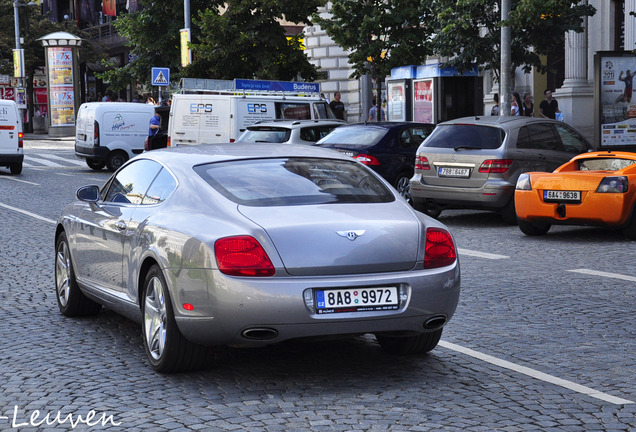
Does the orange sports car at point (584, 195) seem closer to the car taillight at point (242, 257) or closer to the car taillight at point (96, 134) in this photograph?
the car taillight at point (242, 257)

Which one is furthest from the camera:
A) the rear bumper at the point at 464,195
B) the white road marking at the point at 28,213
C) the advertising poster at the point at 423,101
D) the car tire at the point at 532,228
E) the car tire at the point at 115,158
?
the car tire at the point at 115,158

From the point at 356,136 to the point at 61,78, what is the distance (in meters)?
39.5

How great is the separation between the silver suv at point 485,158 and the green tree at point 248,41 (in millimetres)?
21540

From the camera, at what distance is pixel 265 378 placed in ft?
20.2

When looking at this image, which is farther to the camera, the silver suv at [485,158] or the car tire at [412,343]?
the silver suv at [485,158]

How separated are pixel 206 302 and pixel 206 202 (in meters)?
0.68

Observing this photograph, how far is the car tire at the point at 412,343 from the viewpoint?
260 inches

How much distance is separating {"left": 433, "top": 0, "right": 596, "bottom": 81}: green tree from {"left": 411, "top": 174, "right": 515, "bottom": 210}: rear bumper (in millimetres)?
9138

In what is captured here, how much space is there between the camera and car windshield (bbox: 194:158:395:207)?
20.7ft

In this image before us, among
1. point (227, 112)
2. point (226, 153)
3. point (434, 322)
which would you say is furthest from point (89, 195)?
point (227, 112)

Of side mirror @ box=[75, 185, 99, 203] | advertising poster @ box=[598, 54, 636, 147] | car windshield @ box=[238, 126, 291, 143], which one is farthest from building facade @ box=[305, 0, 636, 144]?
side mirror @ box=[75, 185, 99, 203]

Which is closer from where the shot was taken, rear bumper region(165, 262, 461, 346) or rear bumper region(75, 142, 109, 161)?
rear bumper region(165, 262, 461, 346)

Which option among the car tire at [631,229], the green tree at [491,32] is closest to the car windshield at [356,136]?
the car tire at [631,229]

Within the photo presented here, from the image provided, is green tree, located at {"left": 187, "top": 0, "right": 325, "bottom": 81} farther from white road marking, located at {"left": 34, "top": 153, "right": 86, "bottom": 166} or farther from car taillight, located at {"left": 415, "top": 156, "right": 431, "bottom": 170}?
car taillight, located at {"left": 415, "top": 156, "right": 431, "bottom": 170}
